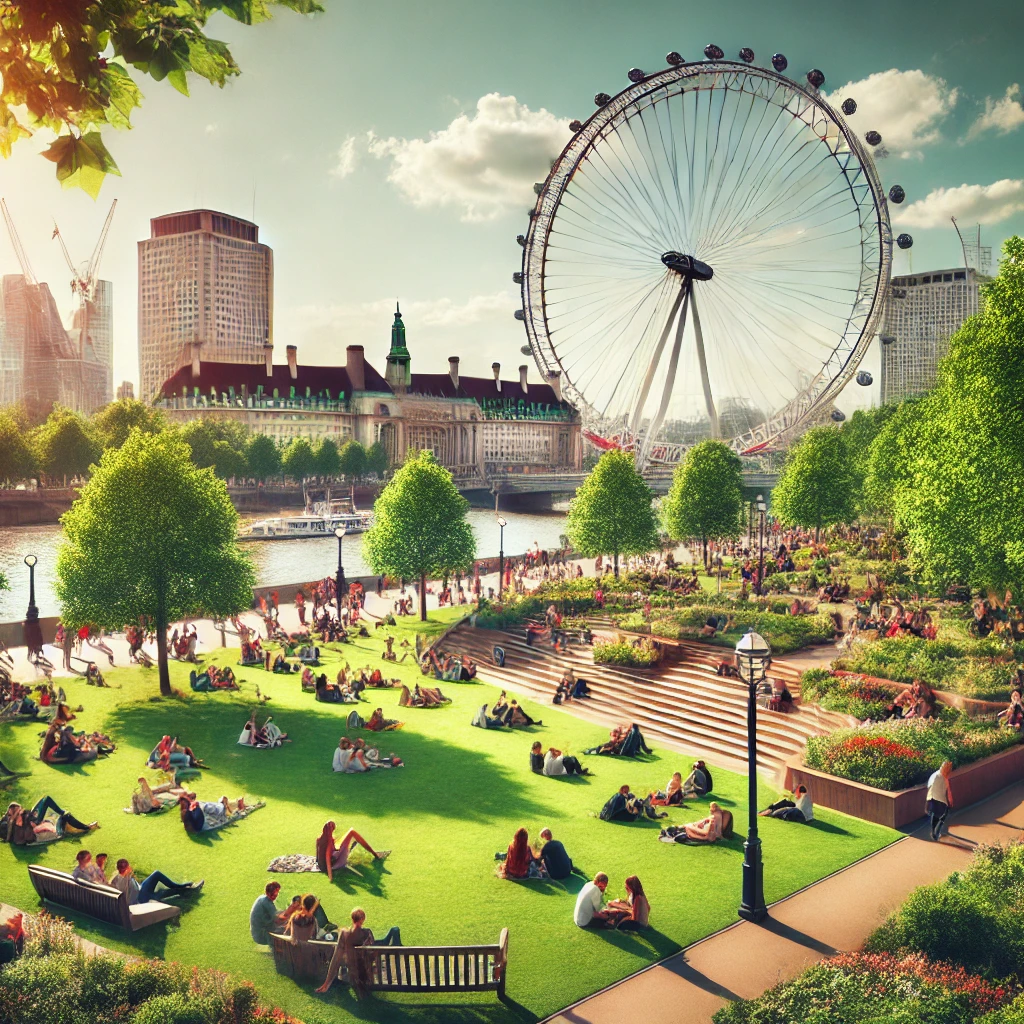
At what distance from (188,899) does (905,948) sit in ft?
32.3

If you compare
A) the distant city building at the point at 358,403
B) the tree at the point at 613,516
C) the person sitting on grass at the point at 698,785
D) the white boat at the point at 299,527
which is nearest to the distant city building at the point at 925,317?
the distant city building at the point at 358,403

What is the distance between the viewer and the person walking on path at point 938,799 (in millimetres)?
16984

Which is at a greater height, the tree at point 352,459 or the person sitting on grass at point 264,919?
the tree at point 352,459

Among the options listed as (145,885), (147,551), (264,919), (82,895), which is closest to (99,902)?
(82,895)

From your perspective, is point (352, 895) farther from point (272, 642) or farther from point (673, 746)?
point (272, 642)

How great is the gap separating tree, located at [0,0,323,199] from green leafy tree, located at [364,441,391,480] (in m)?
128

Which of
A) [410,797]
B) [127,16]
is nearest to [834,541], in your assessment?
[410,797]

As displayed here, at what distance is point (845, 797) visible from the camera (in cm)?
1852

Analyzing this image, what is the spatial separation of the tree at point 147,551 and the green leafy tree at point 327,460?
299ft

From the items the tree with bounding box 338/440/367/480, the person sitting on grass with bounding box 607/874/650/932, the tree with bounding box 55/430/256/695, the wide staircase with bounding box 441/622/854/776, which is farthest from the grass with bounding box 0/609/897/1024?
the tree with bounding box 338/440/367/480

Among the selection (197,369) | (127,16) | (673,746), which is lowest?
(673,746)

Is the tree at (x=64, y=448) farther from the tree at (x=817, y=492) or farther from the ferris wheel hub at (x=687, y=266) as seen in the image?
the tree at (x=817, y=492)

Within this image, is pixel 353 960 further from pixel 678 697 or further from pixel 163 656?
pixel 163 656

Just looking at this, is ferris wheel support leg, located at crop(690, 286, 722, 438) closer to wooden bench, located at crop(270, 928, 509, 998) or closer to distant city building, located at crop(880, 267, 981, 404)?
wooden bench, located at crop(270, 928, 509, 998)
